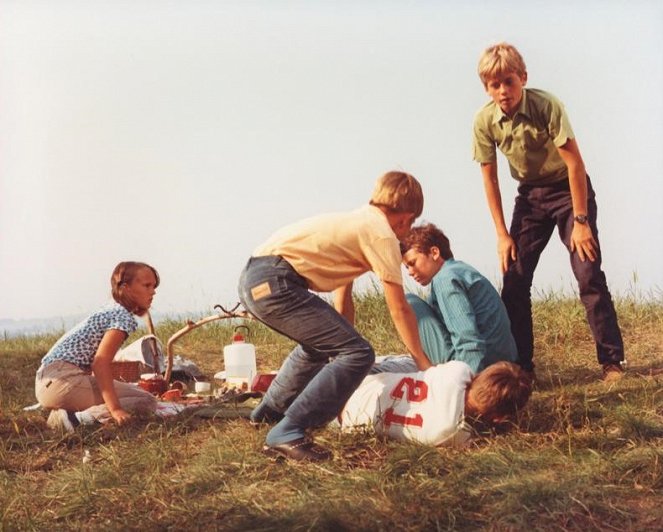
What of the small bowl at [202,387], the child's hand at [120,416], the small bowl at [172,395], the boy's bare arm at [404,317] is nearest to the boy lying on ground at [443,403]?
the boy's bare arm at [404,317]

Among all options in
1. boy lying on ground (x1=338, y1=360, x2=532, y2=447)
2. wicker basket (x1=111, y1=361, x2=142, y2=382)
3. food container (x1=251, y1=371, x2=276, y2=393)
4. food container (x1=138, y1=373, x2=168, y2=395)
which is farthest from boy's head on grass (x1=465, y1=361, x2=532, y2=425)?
wicker basket (x1=111, y1=361, x2=142, y2=382)

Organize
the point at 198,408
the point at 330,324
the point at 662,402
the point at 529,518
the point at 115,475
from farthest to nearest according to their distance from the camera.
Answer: the point at 198,408 < the point at 662,402 < the point at 330,324 < the point at 115,475 < the point at 529,518

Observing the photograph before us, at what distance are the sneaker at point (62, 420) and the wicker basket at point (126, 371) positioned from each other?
1.37m

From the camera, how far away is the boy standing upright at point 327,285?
4312 mm

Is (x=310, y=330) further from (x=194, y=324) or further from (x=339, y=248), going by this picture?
(x=194, y=324)

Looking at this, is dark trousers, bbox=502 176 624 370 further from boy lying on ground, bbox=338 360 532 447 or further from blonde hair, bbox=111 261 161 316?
blonde hair, bbox=111 261 161 316

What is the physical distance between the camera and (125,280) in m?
5.61

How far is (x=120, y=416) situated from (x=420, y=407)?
1.93 m

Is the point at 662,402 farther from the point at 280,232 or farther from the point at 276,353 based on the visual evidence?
the point at 276,353

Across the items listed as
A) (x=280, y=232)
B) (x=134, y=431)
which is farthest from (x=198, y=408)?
(x=280, y=232)

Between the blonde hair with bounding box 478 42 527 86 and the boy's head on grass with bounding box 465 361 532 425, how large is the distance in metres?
1.98

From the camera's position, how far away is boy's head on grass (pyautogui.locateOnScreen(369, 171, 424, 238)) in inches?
178

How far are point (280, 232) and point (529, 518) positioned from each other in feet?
6.44

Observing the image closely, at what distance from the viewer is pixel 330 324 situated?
14.4ft
